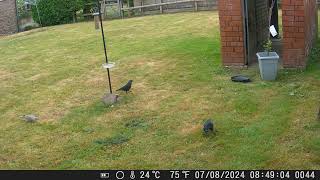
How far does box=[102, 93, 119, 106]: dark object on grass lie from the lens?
8.41 m

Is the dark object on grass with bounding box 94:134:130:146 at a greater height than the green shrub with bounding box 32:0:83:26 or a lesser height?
lesser

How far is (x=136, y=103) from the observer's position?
840 centimetres

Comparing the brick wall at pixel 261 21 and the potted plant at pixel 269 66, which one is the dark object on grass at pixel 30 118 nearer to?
the potted plant at pixel 269 66

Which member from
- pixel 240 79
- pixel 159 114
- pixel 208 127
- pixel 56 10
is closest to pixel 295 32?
pixel 240 79

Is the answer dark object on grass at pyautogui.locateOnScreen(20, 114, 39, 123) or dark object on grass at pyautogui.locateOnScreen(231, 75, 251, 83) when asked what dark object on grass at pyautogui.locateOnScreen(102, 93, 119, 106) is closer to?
dark object on grass at pyautogui.locateOnScreen(20, 114, 39, 123)

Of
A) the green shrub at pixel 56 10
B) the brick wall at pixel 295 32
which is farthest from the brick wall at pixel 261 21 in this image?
the green shrub at pixel 56 10

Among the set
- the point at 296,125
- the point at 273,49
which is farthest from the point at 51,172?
the point at 273,49

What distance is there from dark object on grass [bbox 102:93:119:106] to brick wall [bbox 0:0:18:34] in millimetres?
16041

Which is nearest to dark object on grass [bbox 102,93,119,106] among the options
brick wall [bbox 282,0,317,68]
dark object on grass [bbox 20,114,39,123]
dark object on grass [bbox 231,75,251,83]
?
dark object on grass [bbox 20,114,39,123]

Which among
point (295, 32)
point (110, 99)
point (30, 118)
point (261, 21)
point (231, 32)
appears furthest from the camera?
point (261, 21)

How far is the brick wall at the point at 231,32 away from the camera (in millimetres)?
9578

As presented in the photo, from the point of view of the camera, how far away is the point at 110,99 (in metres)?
8.45

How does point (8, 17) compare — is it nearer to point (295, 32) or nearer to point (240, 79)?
point (240, 79)

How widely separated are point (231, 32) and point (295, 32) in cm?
128
